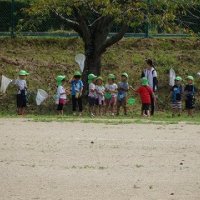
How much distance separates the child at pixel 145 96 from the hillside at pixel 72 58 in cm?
350

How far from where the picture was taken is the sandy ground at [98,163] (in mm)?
11375

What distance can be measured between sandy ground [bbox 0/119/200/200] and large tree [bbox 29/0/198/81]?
3.45 meters

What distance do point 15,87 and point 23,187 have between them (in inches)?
703

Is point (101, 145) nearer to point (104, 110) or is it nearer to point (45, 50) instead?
point (104, 110)

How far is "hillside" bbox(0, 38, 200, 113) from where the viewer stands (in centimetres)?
2994

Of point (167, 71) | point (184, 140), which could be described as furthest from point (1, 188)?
point (167, 71)

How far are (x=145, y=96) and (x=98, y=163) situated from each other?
11.8 metres

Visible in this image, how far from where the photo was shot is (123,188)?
11.6 metres

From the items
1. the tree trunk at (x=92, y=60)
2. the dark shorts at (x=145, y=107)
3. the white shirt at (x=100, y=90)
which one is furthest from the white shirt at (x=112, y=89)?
the tree trunk at (x=92, y=60)

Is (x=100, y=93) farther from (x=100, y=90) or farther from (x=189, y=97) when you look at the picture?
(x=189, y=97)

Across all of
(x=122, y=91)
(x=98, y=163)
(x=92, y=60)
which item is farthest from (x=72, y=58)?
(x=98, y=163)

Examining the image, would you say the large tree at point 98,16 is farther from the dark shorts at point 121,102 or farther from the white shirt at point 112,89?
the dark shorts at point 121,102

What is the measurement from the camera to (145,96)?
83.1 feet

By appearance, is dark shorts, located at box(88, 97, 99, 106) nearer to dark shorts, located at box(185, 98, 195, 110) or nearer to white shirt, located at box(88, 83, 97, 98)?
white shirt, located at box(88, 83, 97, 98)
